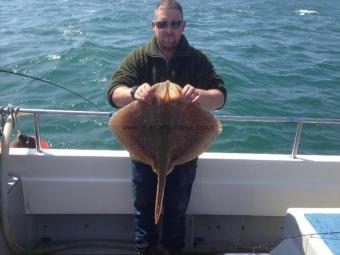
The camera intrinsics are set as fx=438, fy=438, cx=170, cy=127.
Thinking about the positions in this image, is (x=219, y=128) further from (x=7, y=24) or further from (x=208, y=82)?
(x=7, y=24)

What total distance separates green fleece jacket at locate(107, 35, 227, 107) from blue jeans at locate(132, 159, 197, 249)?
670mm

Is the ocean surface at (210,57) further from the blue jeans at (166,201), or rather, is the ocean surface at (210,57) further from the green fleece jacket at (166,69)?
the green fleece jacket at (166,69)

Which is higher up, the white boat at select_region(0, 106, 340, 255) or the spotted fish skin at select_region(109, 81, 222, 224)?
the spotted fish skin at select_region(109, 81, 222, 224)

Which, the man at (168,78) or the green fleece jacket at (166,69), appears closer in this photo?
the man at (168,78)

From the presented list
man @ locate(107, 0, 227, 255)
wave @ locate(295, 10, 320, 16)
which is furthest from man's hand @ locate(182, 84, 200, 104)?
wave @ locate(295, 10, 320, 16)

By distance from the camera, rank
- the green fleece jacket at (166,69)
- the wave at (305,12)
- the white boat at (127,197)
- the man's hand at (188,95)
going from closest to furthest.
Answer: the man's hand at (188,95) → the green fleece jacket at (166,69) → the white boat at (127,197) → the wave at (305,12)

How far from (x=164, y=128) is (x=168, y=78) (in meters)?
0.69

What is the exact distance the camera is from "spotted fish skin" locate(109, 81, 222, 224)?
2.96 m

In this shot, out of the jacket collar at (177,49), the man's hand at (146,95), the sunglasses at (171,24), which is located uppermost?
the sunglasses at (171,24)

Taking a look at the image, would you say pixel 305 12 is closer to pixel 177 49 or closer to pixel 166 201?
pixel 177 49

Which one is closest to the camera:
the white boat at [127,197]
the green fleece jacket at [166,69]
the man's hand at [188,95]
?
the man's hand at [188,95]

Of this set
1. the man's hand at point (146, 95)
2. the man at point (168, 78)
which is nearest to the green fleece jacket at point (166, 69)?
the man at point (168, 78)

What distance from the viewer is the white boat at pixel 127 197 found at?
162 inches

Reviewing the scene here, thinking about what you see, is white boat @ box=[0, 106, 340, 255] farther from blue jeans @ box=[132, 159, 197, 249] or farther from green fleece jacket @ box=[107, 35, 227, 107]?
green fleece jacket @ box=[107, 35, 227, 107]
